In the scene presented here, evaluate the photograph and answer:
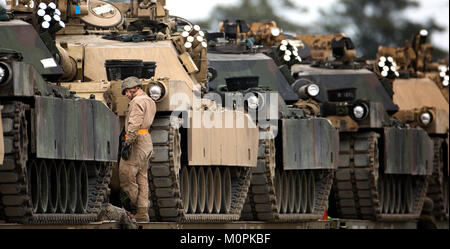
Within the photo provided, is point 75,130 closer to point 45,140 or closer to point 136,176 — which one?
point 45,140

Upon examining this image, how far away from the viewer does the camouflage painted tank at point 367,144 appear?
29625 millimetres

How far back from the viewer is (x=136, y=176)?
19.6 m

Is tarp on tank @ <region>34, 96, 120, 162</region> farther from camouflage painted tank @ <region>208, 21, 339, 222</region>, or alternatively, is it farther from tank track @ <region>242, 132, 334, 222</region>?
tank track @ <region>242, 132, 334, 222</region>

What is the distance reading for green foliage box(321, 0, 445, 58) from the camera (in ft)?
154

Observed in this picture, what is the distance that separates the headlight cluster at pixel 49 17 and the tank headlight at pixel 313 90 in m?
9.35

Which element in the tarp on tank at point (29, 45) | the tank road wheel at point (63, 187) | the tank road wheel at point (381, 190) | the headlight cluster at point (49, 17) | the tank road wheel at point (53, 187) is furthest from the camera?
the tank road wheel at point (381, 190)

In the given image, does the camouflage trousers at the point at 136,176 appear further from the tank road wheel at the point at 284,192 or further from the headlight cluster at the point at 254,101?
the tank road wheel at the point at 284,192

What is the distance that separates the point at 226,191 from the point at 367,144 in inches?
251

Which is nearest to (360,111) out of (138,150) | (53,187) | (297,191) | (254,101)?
(297,191)

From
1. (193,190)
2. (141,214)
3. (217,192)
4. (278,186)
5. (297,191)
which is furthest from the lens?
(297,191)

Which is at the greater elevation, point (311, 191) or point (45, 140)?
point (45, 140)

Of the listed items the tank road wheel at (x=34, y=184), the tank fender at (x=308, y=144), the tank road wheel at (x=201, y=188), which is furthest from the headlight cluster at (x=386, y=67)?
the tank road wheel at (x=34, y=184)
